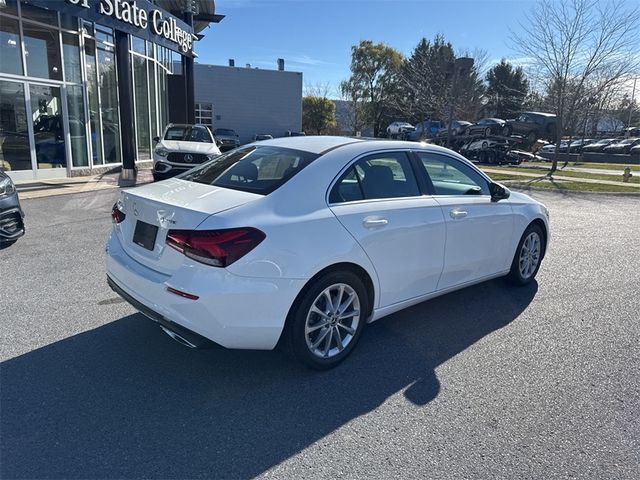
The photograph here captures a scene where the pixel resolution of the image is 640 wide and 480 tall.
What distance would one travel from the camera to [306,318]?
319 centimetres

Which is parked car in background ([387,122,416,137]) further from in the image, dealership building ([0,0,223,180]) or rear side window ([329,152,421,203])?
rear side window ([329,152,421,203])

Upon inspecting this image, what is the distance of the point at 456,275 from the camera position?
4.28m

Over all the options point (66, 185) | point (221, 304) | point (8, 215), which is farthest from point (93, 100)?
point (221, 304)

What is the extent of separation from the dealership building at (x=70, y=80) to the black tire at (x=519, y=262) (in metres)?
11.2

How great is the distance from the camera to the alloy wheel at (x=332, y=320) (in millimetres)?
3302

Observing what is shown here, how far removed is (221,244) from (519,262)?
3.57 meters

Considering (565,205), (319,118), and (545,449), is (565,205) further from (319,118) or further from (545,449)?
(319,118)

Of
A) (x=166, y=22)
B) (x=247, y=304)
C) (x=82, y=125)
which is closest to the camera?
(x=247, y=304)

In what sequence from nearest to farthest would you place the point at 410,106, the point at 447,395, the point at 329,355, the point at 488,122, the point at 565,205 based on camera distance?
the point at 447,395
the point at 329,355
the point at 565,205
the point at 488,122
the point at 410,106

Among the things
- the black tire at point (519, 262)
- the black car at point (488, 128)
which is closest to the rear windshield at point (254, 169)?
the black tire at point (519, 262)

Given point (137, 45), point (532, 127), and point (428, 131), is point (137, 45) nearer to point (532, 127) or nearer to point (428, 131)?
point (428, 131)

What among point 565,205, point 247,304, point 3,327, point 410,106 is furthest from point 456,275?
point 410,106

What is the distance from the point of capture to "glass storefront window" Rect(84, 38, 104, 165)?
14.1 m

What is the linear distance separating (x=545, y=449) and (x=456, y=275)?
181cm
